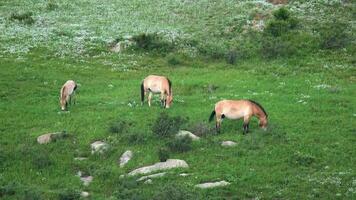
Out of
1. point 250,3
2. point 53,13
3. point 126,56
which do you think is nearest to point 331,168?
point 126,56

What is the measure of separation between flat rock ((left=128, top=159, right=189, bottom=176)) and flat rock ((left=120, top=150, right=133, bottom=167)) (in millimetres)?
1161

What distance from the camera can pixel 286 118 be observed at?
3022 centimetres

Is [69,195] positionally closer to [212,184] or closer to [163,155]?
[163,155]

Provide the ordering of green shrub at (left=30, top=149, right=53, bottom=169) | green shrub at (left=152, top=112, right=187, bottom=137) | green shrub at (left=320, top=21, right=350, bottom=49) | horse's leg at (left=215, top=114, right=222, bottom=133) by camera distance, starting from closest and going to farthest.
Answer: green shrub at (left=30, top=149, right=53, bottom=169)
green shrub at (left=152, top=112, right=187, bottom=137)
horse's leg at (left=215, top=114, right=222, bottom=133)
green shrub at (left=320, top=21, right=350, bottom=49)

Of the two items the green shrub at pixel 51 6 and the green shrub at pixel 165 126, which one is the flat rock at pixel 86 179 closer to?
the green shrub at pixel 165 126

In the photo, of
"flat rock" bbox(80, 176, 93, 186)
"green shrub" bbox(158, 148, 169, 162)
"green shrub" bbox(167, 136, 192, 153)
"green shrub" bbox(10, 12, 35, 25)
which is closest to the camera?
"flat rock" bbox(80, 176, 93, 186)

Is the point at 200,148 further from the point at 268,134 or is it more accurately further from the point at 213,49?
the point at 213,49

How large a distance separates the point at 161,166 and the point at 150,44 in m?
24.5

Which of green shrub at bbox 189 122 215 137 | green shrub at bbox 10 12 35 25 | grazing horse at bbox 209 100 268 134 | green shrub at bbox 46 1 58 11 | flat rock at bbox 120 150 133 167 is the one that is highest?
green shrub at bbox 46 1 58 11

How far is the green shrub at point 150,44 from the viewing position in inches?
1873

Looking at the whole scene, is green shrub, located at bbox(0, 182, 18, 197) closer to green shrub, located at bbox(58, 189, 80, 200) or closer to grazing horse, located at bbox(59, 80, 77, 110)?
green shrub, located at bbox(58, 189, 80, 200)

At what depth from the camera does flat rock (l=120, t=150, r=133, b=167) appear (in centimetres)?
2516

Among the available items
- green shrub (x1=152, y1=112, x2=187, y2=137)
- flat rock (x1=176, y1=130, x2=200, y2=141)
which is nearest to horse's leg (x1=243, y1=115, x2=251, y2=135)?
flat rock (x1=176, y1=130, x2=200, y2=141)

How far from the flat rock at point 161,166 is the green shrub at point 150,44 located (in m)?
23.8
